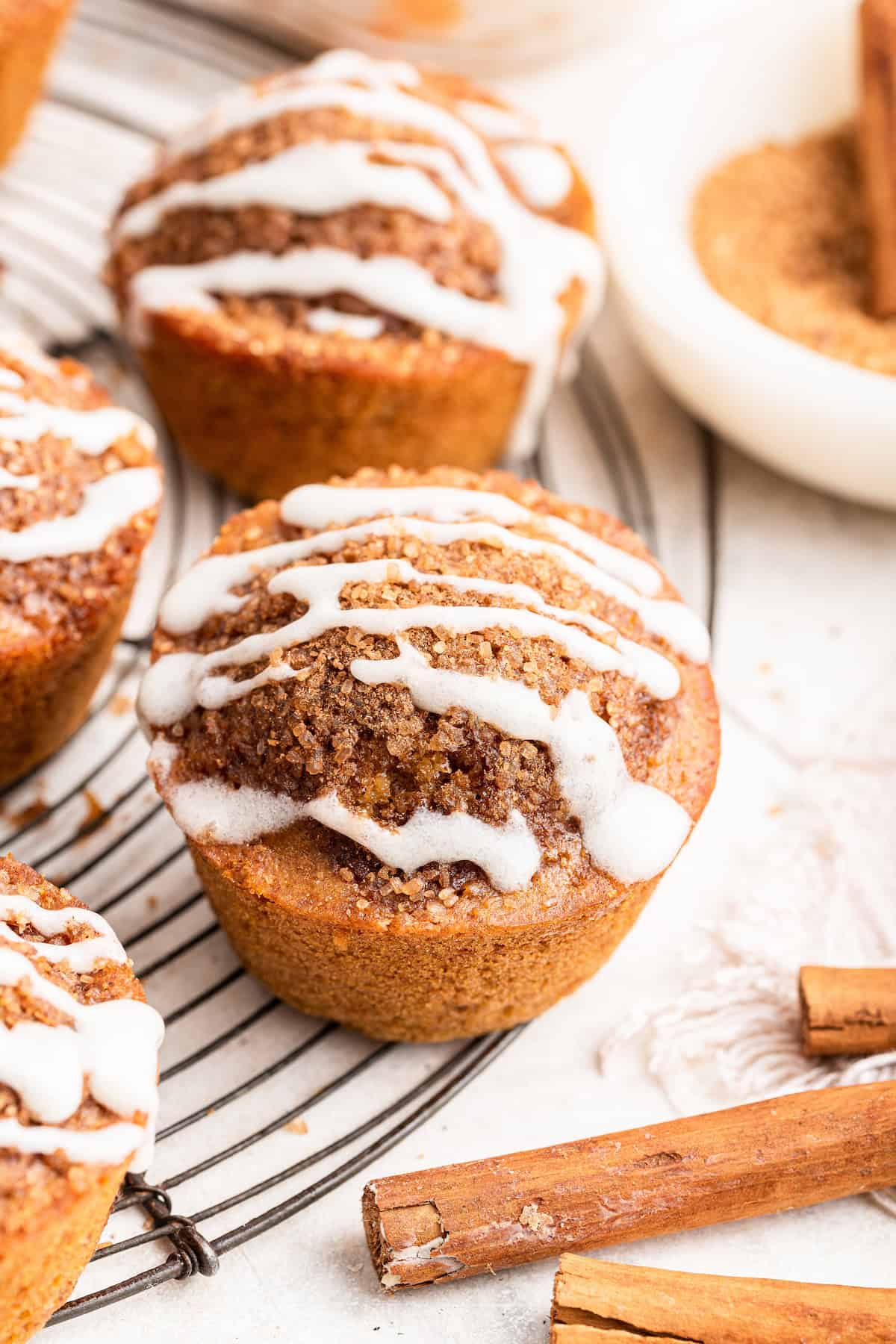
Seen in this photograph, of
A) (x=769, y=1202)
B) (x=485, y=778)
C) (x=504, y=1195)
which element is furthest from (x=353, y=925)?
(x=769, y=1202)

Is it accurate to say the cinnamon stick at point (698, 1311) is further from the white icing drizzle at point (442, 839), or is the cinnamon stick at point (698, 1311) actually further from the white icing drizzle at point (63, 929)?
the white icing drizzle at point (63, 929)

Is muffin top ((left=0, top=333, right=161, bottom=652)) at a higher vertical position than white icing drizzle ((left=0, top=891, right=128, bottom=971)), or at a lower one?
higher

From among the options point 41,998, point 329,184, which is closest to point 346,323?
point 329,184

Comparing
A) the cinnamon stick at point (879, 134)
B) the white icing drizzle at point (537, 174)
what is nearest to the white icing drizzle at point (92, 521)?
the white icing drizzle at point (537, 174)

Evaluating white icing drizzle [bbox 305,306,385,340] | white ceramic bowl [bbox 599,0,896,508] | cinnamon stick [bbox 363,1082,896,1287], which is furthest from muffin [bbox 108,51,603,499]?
cinnamon stick [bbox 363,1082,896,1287]

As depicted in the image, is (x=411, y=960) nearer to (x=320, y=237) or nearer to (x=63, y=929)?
(x=63, y=929)

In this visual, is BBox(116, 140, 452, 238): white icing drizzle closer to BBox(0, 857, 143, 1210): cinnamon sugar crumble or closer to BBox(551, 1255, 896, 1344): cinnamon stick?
BBox(0, 857, 143, 1210): cinnamon sugar crumble
